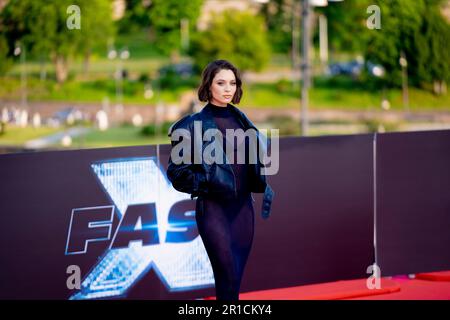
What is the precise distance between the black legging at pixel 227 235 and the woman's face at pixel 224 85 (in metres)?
0.67

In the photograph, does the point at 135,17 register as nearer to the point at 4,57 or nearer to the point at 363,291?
the point at 4,57

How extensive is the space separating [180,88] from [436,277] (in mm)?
41681

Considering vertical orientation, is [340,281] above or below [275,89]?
below

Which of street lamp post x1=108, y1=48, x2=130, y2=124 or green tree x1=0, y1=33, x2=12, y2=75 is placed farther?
street lamp post x1=108, y1=48, x2=130, y2=124

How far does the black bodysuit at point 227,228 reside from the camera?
6195 millimetres

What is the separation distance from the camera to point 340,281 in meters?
8.94

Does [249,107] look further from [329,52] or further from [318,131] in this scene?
[329,52]

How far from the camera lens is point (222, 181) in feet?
20.3

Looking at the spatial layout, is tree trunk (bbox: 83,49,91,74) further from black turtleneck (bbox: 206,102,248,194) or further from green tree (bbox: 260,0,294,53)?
black turtleneck (bbox: 206,102,248,194)

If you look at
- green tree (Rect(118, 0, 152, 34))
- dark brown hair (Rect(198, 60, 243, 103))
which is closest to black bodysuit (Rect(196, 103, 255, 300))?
dark brown hair (Rect(198, 60, 243, 103))

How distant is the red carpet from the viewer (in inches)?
330

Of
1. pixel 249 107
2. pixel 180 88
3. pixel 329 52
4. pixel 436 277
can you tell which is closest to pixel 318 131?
pixel 249 107

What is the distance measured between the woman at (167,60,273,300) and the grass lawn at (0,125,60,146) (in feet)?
107

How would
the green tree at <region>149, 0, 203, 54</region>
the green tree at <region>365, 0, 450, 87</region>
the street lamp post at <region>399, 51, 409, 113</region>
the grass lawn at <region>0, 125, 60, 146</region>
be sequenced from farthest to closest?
the green tree at <region>149, 0, 203, 54</region>
the grass lawn at <region>0, 125, 60, 146</region>
the street lamp post at <region>399, 51, 409, 113</region>
the green tree at <region>365, 0, 450, 87</region>
